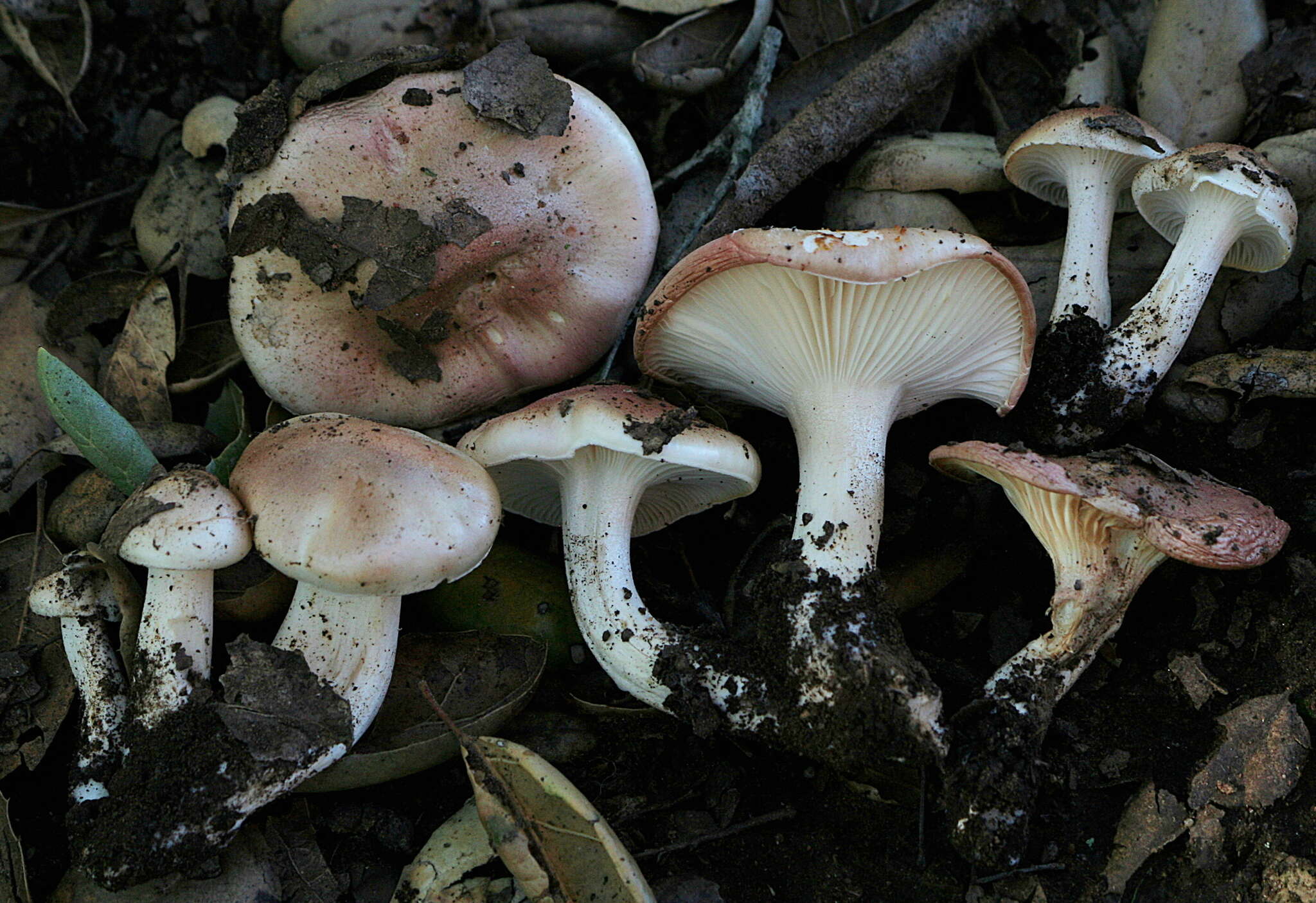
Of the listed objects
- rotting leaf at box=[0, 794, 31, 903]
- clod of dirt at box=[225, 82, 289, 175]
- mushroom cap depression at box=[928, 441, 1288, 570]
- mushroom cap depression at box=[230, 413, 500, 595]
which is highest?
mushroom cap depression at box=[928, 441, 1288, 570]

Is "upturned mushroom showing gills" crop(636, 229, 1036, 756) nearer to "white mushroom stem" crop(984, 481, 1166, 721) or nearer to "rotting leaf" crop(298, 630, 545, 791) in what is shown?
"white mushroom stem" crop(984, 481, 1166, 721)

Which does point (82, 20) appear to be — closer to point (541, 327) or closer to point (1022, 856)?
point (541, 327)

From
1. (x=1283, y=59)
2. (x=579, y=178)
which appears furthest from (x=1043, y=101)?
A: (x=579, y=178)

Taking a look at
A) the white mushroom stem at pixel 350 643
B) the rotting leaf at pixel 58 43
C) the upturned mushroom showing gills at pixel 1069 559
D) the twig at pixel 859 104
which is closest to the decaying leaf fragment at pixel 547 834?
the white mushroom stem at pixel 350 643

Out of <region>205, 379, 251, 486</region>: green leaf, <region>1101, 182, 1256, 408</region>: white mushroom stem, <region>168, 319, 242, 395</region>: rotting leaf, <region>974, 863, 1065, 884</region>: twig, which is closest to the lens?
<region>974, 863, 1065, 884</region>: twig

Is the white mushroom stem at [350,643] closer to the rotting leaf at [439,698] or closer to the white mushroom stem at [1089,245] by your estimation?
the rotting leaf at [439,698]

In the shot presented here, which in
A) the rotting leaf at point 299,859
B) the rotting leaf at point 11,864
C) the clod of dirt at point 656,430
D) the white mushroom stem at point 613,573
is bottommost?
the rotting leaf at point 11,864

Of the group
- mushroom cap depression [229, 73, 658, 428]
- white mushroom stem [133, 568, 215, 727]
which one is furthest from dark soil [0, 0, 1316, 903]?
mushroom cap depression [229, 73, 658, 428]

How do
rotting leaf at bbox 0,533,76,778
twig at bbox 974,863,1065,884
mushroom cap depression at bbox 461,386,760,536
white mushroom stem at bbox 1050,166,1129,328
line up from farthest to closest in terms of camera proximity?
white mushroom stem at bbox 1050,166,1129,328 < rotting leaf at bbox 0,533,76,778 < mushroom cap depression at bbox 461,386,760,536 < twig at bbox 974,863,1065,884
